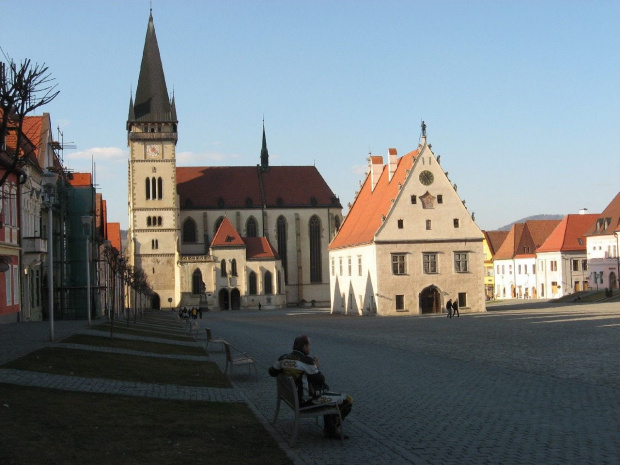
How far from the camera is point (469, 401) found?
15.0m

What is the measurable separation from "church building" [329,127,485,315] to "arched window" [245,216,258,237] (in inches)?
1958

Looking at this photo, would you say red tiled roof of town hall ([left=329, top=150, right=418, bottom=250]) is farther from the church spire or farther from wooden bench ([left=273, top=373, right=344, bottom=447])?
wooden bench ([left=273, top=373, right=344, bottom=447])

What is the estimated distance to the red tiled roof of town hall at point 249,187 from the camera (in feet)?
380

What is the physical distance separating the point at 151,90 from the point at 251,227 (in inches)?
897

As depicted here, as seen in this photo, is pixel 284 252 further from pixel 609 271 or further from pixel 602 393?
pixel 602 393

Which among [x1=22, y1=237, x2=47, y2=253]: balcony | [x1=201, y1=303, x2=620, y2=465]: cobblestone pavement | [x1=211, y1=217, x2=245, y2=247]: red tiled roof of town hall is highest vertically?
[x1=211, y1=217, x2=245, y2=247]: red tiled roof of town hall

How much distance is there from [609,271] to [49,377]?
85210 mm

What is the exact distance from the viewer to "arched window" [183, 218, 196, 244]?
4449 inches

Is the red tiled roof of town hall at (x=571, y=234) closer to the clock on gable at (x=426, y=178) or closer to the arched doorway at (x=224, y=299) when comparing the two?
the arched doorway at (x=224, y=299)

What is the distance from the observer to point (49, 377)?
16312mm

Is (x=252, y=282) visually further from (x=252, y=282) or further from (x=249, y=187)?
(x=249, y=187)

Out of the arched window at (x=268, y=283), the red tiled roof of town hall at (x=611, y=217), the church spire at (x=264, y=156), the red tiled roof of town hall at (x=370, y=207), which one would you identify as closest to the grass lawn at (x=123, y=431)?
the red tiled roof of town hall at (x=370, y=207)

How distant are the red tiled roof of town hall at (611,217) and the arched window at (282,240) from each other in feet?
127

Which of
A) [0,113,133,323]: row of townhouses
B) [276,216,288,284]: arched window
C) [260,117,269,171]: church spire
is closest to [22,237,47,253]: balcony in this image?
[0,113,133,323]: row of townhouses
